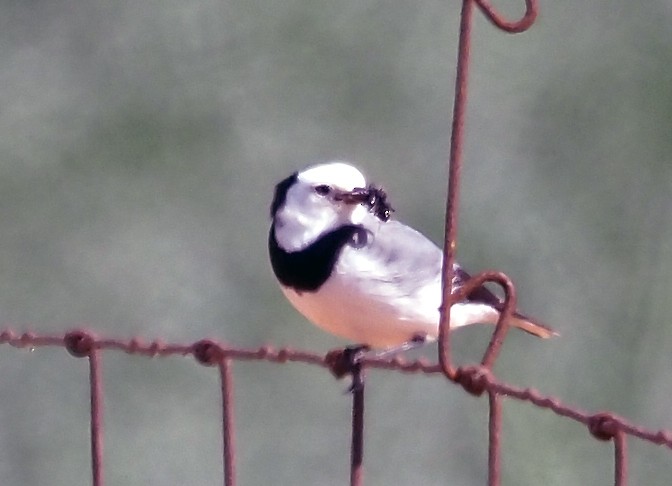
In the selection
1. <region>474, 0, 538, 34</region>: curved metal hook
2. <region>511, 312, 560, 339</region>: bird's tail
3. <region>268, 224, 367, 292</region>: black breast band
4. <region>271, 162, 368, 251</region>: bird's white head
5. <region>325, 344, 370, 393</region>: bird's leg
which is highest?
<region>474, 0, 538, 34</region>: curved metal hook

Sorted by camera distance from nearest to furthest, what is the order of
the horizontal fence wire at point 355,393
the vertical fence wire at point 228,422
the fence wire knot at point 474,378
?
the horizontal fence wire at point 355,393 → the fence wire knot at point 474,378 → the vertical fence wire at point 228,422

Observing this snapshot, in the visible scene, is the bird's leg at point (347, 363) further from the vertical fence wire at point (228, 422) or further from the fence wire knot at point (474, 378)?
the fence wire knot at point (474, 378)

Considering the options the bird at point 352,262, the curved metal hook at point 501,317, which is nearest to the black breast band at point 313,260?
the bird at point 352,262

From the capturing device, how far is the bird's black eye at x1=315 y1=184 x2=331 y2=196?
1779mm

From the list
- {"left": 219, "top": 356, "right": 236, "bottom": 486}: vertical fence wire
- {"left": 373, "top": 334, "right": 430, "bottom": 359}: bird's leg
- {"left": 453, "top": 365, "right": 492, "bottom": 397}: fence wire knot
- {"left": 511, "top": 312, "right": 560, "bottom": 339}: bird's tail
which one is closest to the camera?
{"left": 453, "top": 365, "right": 492, "bottom": 397}: fence wire knot

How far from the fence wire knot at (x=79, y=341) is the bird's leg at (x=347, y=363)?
29cm

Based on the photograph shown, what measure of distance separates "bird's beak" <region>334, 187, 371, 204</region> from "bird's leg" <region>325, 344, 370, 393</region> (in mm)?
221

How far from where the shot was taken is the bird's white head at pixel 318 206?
69.7 inches

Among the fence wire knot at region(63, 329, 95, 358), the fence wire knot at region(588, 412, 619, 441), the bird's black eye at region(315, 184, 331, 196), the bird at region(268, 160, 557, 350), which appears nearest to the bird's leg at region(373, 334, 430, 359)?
the bird at region(268, 160, 557, 350)

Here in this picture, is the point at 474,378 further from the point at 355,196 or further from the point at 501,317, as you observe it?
the point at 355,196

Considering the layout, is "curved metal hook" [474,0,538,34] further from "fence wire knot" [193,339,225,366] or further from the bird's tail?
the bird's tail

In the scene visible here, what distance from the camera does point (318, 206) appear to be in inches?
70.3

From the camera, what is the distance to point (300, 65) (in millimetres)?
3223

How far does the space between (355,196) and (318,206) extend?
8cm
